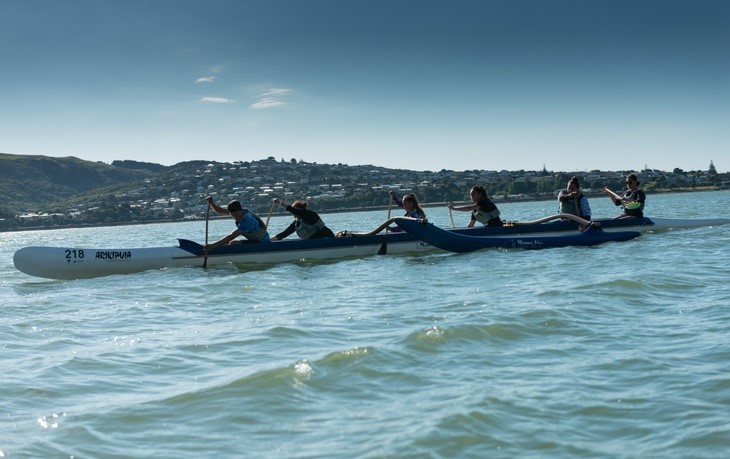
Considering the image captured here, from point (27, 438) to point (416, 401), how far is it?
8.94 feet

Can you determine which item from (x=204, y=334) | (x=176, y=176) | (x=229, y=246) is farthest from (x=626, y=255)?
(x=176, y=176)

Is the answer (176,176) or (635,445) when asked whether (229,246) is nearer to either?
(635,445)

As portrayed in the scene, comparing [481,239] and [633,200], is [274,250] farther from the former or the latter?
[633,200]

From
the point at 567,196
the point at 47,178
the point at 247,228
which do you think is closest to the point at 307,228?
the point at 247,228

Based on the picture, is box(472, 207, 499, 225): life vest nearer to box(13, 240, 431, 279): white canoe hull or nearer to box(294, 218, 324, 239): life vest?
box(13, 240, 431, 279): white canoe hull

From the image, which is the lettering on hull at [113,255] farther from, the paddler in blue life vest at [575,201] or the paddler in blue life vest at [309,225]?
the paddler in blue life vest at [575,201]

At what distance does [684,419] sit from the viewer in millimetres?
5285

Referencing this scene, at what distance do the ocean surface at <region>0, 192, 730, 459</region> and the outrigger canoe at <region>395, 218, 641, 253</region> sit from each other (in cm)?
427

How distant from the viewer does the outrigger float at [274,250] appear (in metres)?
16.1

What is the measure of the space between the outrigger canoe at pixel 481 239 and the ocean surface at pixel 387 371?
14.0 ft

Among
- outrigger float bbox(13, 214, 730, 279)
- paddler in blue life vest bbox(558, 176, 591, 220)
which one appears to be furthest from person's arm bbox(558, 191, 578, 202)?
outrigger float bbox(13, 214, 730, 279)

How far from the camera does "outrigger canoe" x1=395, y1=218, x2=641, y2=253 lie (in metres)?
16.9

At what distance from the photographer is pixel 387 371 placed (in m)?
6.82

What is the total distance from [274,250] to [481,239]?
4351 millimetres
